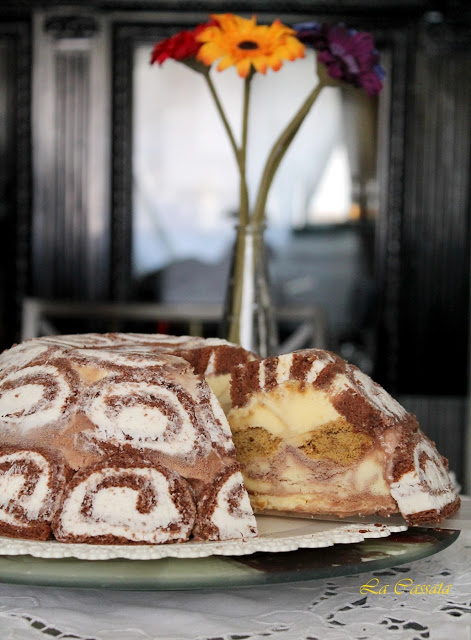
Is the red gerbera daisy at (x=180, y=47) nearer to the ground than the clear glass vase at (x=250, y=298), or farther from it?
farther from it

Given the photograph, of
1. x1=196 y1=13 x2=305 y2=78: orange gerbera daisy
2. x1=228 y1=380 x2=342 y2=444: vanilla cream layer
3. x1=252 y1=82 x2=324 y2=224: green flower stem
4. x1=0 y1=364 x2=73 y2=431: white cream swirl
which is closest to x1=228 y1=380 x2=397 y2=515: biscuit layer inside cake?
x1=228 y1=380 x2=342 y2=444: vanilla cream layer

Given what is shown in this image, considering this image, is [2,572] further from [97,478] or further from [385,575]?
[385,575]

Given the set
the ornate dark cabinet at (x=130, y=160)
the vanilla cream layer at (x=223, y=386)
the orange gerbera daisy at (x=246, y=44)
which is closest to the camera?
the vanilla cream layer at (x=223, y=386)

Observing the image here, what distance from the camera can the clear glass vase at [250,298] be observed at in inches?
50.4

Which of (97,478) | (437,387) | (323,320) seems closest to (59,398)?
(97,478)

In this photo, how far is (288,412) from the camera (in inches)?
38.9

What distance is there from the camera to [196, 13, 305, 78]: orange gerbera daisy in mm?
1205

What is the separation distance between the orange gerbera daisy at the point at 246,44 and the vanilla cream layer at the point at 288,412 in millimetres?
490

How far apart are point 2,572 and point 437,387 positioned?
3095mm

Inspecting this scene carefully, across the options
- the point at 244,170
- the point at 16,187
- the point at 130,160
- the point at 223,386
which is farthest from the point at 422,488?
the point at 16,187

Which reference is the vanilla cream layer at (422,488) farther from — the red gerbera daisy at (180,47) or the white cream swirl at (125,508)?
the red gerbera daisy at (180,47)

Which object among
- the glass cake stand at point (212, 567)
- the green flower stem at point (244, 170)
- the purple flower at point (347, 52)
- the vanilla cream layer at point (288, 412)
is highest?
the purple flower at point (347, 52)

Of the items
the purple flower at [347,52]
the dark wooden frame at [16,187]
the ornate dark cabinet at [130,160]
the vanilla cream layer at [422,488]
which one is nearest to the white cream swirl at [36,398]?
the vanilla cream layer at [422,488]

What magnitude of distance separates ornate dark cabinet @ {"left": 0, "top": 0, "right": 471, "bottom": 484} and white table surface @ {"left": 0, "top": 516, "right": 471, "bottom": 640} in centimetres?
280
